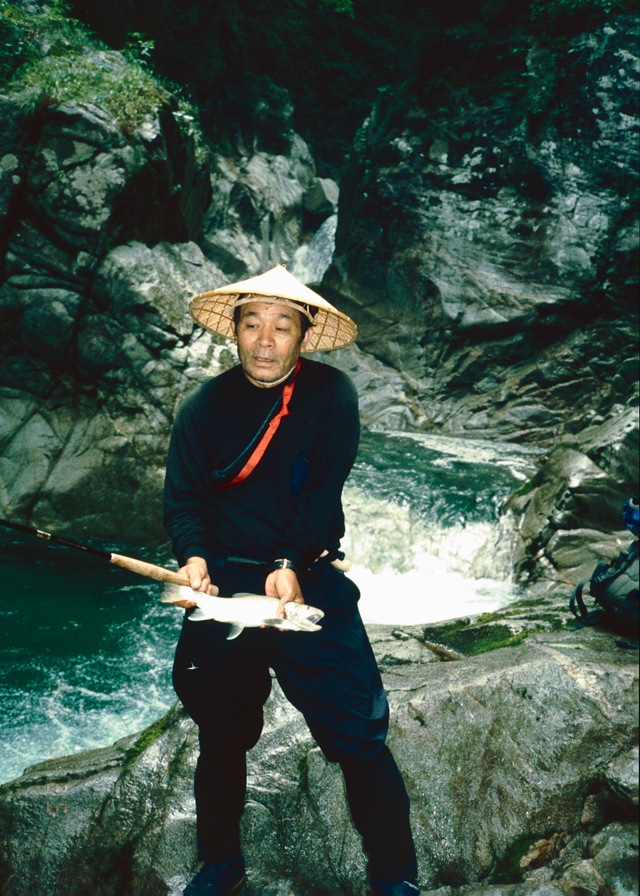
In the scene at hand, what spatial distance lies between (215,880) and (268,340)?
252 centimetres

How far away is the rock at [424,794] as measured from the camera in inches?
106

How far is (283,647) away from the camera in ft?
8.46

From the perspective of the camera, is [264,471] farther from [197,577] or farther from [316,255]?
[316,255]

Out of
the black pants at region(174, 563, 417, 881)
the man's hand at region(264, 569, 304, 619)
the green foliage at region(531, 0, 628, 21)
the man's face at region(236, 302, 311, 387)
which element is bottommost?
the black pants at region(174, 563, 417, 881)

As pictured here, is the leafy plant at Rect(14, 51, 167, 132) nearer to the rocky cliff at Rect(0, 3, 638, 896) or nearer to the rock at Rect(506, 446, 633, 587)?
the rocky cliff at Rect(0, 3, 638, 896)

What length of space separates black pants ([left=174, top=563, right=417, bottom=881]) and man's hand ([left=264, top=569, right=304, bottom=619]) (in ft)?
0.46

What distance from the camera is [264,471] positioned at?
2.83 meters

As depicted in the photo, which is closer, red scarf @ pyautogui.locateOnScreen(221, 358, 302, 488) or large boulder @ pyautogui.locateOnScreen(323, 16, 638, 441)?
red scarf @ pyautogui.locateOnScreen(221, 358, 302, 488)

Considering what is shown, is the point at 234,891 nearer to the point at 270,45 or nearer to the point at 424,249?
the point at 424,249

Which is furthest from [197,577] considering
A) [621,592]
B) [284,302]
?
[621,592]

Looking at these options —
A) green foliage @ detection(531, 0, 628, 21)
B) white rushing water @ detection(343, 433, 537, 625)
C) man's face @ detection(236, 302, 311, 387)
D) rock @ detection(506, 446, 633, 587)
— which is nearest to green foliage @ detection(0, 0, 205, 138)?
white rushing water @ detection(343, 433, 537, 625)

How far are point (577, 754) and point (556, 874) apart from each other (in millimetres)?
495

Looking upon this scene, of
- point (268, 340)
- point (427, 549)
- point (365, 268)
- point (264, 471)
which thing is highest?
point (365, 268)

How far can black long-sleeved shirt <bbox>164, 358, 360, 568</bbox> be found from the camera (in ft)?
9.21
